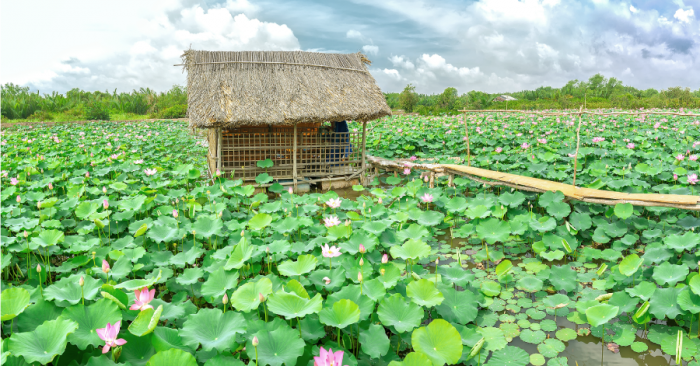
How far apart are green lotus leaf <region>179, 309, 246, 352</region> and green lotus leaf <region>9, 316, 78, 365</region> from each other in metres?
0.47

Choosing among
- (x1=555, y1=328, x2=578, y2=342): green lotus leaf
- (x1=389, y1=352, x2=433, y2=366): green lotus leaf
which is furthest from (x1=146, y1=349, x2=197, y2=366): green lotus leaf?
(x1=555, y1=328, x2=578, y2=342): green lotus leaf

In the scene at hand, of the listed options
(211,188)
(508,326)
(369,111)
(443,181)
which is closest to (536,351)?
(508,326)

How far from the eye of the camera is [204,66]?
22.9 ft

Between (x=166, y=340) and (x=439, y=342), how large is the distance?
1377 mm

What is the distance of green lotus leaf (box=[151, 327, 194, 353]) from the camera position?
1.74 m

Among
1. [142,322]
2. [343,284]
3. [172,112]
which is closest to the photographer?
[142,322]

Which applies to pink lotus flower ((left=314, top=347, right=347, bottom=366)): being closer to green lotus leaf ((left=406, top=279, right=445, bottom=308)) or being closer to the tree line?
green lotus leaf ((left=406, top=279, right=445, bottom=308))

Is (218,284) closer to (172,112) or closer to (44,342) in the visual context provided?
(44,342)

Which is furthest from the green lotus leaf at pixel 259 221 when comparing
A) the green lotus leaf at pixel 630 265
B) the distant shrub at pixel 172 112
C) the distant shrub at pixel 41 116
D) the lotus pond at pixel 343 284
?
the distant shrub at pixel 172 112

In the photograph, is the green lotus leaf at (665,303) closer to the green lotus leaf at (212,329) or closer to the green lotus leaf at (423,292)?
the green lotus leaf at (423,292)

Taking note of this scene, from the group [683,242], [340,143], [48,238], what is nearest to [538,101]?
[340,143]

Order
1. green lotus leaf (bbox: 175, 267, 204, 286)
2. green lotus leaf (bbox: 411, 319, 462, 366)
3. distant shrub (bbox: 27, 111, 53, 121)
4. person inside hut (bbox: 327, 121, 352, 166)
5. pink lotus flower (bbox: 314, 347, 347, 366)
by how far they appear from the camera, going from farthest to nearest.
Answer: distant shrub (bbox: 27, 111, 53, 121), person inside hut (bbox: 327, 121, 352, 166), green lotus leaf (bbox: 175, 267, 204, 286), green lotus leaf (bbox: 411, 319, 462, 366), pink lotus flower (bbox: 314, 347, 347, 366)

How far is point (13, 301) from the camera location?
6.17 ft

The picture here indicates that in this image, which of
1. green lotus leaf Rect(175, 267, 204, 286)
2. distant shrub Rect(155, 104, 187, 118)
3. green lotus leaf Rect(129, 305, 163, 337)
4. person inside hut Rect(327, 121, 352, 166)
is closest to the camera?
green lotus leaf Rect(129, 305, 163, 337)
